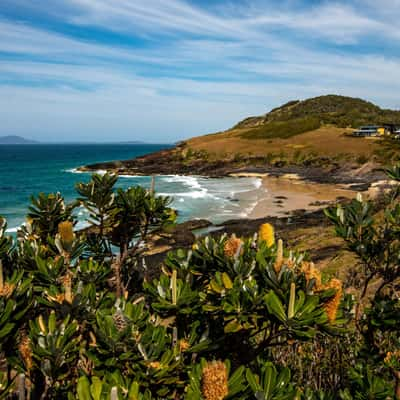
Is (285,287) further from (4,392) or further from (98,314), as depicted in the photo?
(4,392)

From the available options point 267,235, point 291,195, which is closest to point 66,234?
point 267,235

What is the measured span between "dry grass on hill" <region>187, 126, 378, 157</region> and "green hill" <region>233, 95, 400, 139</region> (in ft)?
16.4

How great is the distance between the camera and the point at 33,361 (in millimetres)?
3189

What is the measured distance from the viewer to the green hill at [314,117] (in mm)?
100438

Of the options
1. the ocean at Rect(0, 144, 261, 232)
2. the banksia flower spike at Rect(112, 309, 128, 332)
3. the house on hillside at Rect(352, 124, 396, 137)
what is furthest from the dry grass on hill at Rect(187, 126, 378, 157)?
the banksia flower spike at Rect(112, 309, 128, 332)

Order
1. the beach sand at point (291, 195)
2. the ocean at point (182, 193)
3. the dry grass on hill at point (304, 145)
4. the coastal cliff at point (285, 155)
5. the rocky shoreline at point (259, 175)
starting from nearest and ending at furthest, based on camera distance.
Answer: the rocky shoreline at point (259, 175), the ocean at point (182, 193), the beach sand at point (291, 195), the coastal cliff at point (285, 155), the dry grass on hill at point (304, 145)

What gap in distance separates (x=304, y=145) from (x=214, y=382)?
83.4 meters

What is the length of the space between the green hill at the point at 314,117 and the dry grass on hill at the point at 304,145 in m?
5.01

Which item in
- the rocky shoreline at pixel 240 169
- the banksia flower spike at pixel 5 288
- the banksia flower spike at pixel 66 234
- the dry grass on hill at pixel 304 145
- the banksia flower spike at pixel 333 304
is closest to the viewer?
the banksia flower spike at pixel 5 288

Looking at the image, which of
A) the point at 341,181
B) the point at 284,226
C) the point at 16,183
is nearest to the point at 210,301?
the point at 284,226

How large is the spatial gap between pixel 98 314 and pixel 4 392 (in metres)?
0.86

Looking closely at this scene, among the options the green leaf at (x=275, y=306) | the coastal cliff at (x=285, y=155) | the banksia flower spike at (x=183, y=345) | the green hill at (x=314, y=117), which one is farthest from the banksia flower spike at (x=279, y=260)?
the green hill at (x=314, y=117)

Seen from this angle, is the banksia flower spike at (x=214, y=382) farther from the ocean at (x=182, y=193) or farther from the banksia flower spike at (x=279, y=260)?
Result: the ocean at (x=182, y=193)

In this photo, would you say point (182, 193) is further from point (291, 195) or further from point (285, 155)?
point (285, 155)
